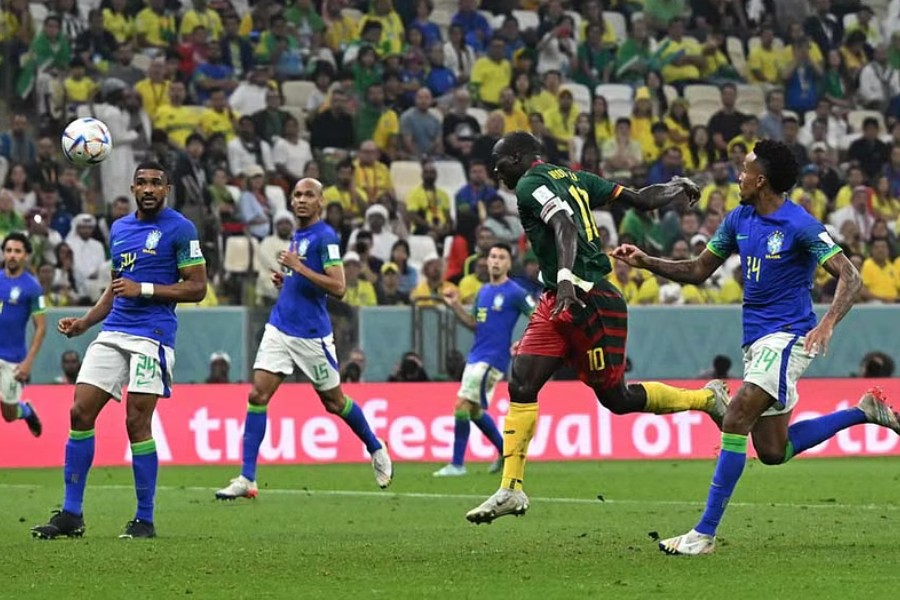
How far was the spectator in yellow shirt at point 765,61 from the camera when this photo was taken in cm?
3058

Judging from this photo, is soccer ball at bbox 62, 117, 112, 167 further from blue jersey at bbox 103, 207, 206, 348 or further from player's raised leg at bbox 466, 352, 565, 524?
player's raised leg at bbox 466, 352, 565, 524

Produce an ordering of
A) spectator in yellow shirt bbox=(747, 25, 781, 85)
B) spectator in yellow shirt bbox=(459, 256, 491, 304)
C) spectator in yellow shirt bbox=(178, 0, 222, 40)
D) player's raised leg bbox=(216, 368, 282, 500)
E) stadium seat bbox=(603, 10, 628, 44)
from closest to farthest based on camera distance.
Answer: player's raised leg bbox=(216, 368, 282, 500) < spectator in yellow shirt bbox=(459, 256, 491, 304) < spectator in yellow shirt bbox=(178, 0, 222, 40) < stadium seat bbox=(603, 10, 628, 44) < spectator in yellow shirt bbox=(747, 25, 781, 85)

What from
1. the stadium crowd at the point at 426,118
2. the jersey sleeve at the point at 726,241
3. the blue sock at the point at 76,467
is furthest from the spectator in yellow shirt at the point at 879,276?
the blue sock at the point at 76,467

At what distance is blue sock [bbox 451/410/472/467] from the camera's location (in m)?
19.2

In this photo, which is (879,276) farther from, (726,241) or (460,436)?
(726,241)

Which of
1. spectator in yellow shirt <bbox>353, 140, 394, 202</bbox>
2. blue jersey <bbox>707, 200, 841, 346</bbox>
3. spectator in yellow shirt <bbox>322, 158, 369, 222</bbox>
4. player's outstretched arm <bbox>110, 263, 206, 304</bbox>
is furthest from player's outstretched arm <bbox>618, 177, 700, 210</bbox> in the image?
spectator in yellow shirt <bbox>353, 140, 394, 202</bbox>

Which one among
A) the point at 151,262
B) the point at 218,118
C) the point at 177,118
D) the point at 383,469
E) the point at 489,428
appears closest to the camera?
the point at 151,262

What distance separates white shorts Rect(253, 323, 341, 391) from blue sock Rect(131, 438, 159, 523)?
384 centimetres

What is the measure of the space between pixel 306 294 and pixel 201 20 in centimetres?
1293

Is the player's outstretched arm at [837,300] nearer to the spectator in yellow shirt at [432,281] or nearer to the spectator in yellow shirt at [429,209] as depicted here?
the spectator in yellow shirt at [432,281]

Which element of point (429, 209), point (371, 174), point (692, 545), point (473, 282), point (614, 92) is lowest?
point (692, 545)

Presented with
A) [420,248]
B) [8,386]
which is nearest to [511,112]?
[420,248]

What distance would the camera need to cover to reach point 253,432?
51.1 ft

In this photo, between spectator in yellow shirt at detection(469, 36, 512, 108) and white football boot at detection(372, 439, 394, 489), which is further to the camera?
spectator in yellow shirt at detection(469, 36, 512, 108)
